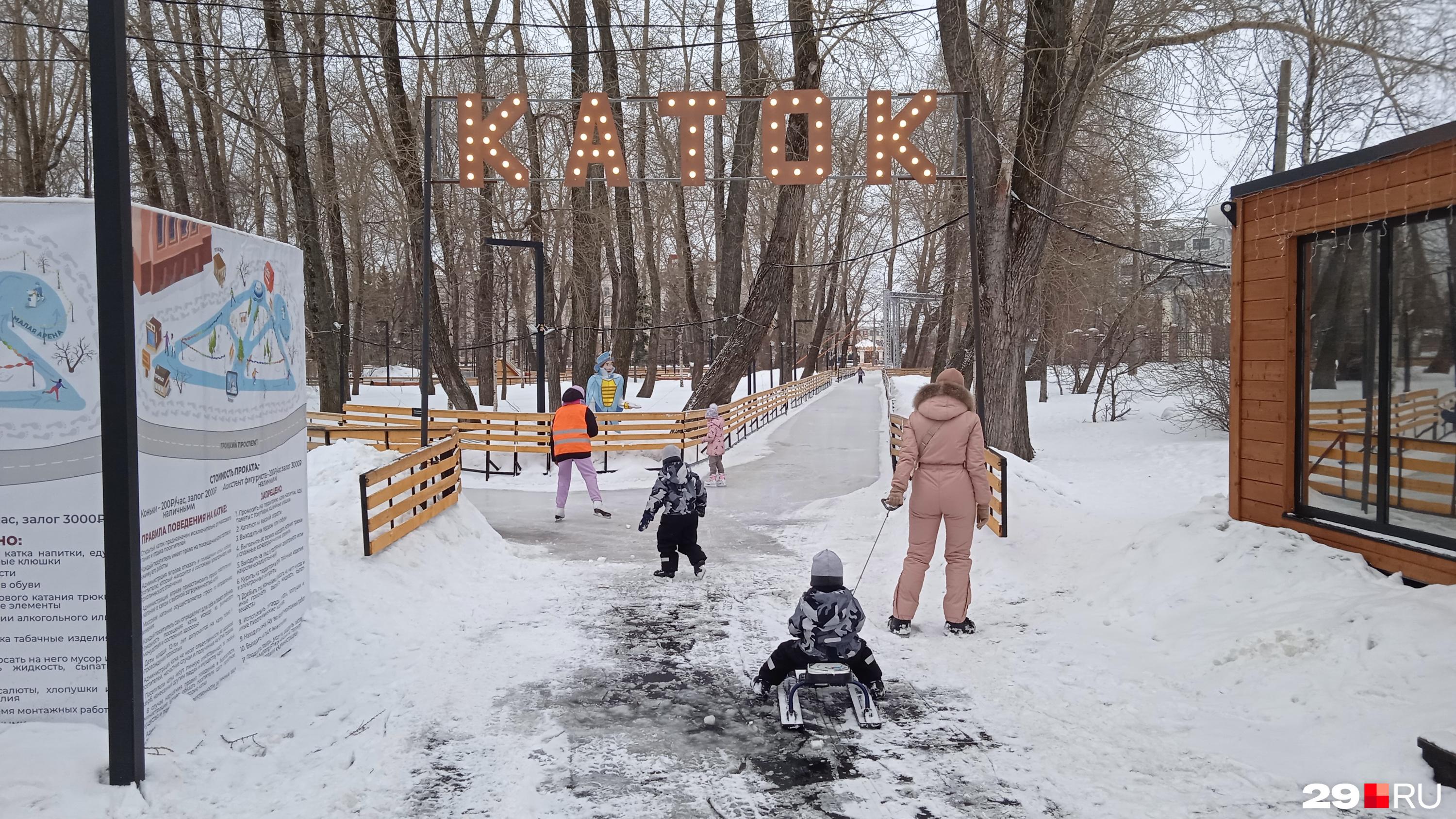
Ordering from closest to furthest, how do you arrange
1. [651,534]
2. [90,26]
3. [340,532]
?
1. [90,26]
2. [340,532]
3. [651,534]

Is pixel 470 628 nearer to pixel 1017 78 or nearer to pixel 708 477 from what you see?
pixel 708 477

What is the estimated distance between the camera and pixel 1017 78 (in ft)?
54.4

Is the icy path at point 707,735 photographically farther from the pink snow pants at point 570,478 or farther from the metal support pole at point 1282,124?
the metal support pole at point 1282,124

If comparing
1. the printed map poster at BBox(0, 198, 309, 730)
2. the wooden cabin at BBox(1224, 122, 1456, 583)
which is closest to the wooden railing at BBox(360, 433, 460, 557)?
the printed map poster at BBox(0, 198, 309, 730)

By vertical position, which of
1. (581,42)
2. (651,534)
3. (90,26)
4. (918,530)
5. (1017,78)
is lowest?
(651,534)

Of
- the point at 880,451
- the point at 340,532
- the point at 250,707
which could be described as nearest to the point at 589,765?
the point at 250,707

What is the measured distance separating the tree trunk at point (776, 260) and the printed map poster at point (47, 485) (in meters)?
13.5

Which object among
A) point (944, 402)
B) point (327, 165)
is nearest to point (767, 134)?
point (944, 402)

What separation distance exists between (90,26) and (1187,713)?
592 cm

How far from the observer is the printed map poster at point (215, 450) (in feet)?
14.0

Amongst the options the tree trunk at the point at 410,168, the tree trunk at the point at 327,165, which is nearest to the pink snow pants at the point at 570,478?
the tree trunk at the point at 410,168

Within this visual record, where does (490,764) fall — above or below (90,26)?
below

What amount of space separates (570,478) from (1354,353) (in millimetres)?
8599

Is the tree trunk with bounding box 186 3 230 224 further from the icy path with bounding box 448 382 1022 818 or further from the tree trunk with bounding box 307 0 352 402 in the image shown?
the icy path with bounding box 448 382 1022 818
